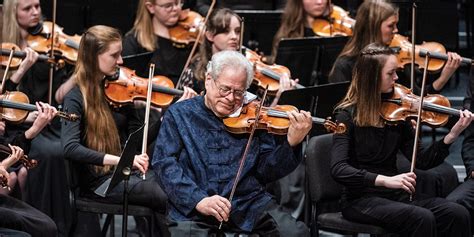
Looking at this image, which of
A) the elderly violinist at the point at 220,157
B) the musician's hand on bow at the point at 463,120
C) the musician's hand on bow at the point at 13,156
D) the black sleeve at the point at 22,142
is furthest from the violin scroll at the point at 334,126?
the black sleeve at the point at 22,142

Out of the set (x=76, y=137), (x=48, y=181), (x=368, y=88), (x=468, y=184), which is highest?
(x=368, y=88)

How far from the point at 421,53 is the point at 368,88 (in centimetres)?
104

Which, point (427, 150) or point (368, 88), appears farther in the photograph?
point (427, 150)

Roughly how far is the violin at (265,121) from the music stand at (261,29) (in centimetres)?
181

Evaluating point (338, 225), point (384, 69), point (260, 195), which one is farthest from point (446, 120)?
point (260, 195)

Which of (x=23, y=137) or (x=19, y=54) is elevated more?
(x=19, y=54)

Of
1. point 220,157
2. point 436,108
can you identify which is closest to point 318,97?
point 436,108

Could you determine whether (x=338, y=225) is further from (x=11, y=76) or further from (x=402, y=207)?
(x=11, y=76)

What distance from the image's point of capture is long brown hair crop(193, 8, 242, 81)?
497cm

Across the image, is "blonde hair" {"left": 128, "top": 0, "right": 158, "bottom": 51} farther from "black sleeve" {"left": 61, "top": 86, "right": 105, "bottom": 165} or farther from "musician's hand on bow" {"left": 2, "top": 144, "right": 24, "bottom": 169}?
"musician's hand on bow" {"left": 2, "top": 144, "right": 24, "bottom": 169}

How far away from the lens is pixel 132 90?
4.61m

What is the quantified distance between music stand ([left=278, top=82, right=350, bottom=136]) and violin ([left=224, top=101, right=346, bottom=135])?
58 cm

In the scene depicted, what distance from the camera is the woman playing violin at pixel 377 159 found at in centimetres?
407

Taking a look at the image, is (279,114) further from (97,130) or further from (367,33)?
(367,33)
